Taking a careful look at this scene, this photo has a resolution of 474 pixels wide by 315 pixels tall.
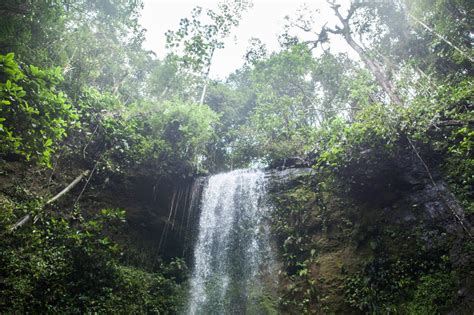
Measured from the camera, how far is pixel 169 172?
1140 cm

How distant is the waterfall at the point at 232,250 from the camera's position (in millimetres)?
8672

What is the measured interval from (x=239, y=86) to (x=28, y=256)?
71.2ft

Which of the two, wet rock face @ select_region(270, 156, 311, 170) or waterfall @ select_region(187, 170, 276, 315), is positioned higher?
wet rock face @ select_region(270, 156, 311, 170)

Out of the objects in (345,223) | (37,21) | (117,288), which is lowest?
(117,288)

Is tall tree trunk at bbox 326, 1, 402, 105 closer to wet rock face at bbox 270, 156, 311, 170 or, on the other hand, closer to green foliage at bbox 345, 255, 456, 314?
wet rock face at bbox 270, 156, 311, 170

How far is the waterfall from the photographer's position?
28.5ft

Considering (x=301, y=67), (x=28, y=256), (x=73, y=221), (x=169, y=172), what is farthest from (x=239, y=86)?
(x=28, y=256)

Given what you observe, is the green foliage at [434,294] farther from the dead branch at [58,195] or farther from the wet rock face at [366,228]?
the dead branch at [58,195]

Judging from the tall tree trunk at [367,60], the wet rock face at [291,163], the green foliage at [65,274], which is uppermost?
the tall tree trunk at [367,60]

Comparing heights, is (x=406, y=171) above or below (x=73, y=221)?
above

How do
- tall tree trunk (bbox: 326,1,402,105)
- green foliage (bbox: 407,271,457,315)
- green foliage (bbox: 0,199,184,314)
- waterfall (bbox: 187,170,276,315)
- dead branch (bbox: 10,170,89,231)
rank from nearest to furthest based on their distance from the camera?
green foliage (bbox: 407,271,457,315) < green foliage (bbox: 0,199,184,314) < dead branch (bbox: 10,170,89,231) < waterfall (bbox: 187,170,276,315) < tall tree trunk (bbox: 326,1,402,105)

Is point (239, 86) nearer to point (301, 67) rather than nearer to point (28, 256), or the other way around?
point (301, 67)

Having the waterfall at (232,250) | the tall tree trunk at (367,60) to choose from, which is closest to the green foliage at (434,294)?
the waterfall at (232,250)

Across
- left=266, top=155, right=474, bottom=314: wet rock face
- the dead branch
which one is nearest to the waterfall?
left=266, top=155, right=474, bottom=314: wet rock face
